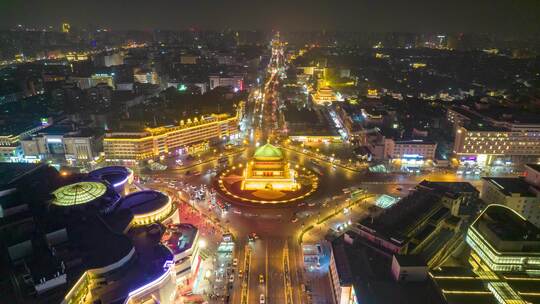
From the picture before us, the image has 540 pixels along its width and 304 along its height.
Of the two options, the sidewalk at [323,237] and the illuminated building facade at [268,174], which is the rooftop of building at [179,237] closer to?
the sidewalk at [323,237]

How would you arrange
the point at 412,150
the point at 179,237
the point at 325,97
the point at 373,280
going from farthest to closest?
the point at 325,97 < the point at 412,150 < the point at 179,237 < the point at 373,280

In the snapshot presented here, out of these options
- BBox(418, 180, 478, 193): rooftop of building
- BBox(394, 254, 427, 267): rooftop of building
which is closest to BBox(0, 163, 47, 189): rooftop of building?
BBox(394, 254, 427, 267): rooftop of building

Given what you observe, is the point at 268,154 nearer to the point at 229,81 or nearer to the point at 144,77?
the point at 229,81

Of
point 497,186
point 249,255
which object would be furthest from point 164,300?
point 497,186

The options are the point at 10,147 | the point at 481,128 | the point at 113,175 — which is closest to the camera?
the point at 113,175

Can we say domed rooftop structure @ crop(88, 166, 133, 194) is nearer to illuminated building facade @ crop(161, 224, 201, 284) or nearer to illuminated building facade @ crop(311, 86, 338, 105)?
illuminated building facade @ crop(161, 224, 201, 284)

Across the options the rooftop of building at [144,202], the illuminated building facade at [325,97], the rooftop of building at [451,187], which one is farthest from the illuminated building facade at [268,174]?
the illuminated building facade at [325,97]

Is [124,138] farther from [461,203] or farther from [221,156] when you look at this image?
[461,203]

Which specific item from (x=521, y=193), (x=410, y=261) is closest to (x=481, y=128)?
(x=521, y=193)
